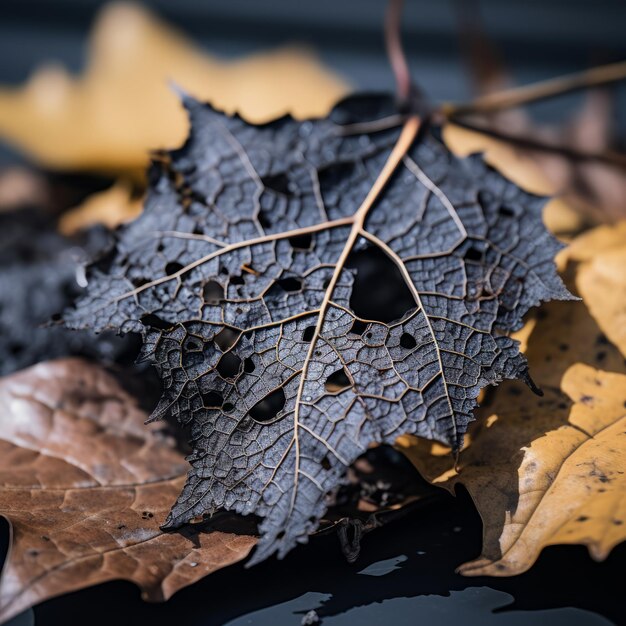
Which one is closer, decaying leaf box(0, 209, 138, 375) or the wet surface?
the wet surface

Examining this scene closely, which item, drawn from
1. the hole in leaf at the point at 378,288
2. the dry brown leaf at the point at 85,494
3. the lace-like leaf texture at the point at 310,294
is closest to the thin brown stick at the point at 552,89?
the lace-like leaf texture at the point at 310,294

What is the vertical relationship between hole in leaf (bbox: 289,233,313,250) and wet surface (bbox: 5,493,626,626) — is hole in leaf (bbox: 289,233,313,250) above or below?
above

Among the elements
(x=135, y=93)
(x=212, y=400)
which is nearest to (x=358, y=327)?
(x=212, y=400)

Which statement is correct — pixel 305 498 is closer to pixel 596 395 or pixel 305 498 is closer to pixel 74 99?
pixel 596 395

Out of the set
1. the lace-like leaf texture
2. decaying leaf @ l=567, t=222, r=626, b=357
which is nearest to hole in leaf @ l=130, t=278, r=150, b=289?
the lace-like leaf texture

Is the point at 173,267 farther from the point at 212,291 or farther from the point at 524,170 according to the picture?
the point at 524,170

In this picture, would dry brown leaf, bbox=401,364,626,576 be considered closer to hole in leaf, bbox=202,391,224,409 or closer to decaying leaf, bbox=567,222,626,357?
decaying leaf, bbox=567,222,626,357

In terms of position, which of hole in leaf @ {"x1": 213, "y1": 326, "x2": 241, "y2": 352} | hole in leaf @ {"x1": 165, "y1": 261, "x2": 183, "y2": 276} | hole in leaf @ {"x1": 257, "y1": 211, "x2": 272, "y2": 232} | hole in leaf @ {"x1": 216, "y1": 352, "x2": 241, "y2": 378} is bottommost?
hole in leaf @ {"x1": 216, "y1": 352, "x2": 241, "y2": 378}

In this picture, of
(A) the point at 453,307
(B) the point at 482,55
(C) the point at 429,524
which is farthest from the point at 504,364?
(B) the point at 482,55
